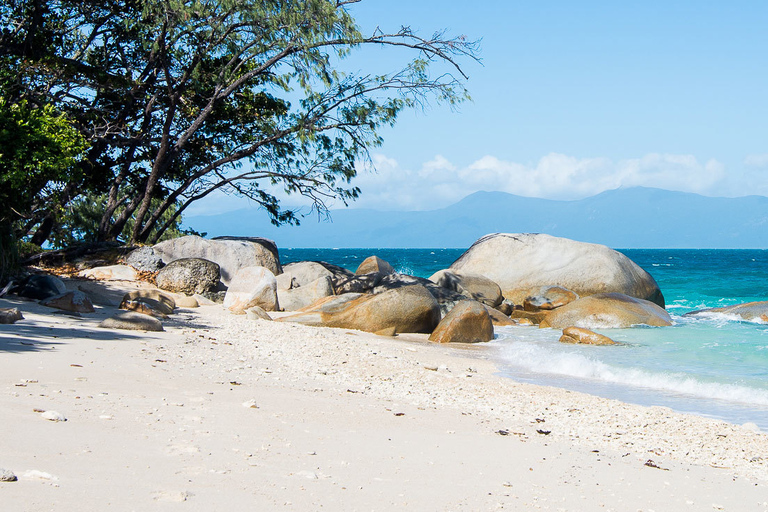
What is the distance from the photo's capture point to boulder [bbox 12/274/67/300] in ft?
36.9

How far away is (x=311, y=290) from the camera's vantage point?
15.8 metres

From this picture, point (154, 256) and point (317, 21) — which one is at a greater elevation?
point (317, 21)

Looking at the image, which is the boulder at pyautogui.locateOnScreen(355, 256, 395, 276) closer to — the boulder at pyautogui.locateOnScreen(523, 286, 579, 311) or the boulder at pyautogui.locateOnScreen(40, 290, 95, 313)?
the boulder at pyautogui.locateOnScreen(523, 286, 579, 311)

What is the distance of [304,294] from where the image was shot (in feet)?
51.2

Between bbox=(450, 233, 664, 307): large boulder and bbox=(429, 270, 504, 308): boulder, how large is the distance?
1.37 m

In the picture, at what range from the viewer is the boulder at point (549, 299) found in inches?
701

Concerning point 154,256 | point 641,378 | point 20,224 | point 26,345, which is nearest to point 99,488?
point 26,345

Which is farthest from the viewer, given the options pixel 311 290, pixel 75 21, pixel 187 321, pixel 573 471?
pixel 75 21

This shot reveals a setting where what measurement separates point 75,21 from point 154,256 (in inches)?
262

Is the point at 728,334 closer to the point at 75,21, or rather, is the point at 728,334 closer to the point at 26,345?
the point at 26,345

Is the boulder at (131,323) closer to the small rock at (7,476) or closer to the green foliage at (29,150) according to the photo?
the green foliage at (29,150)

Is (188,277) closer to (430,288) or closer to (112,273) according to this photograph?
(112,273)

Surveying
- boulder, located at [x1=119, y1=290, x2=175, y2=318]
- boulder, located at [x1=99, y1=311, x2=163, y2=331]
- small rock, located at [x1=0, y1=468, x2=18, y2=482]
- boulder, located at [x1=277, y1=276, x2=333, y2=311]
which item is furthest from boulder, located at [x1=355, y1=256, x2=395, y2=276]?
small rock, located at [x1=0, y1=468, x2=18, y2=482]

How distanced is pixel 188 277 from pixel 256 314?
3.32 meters
